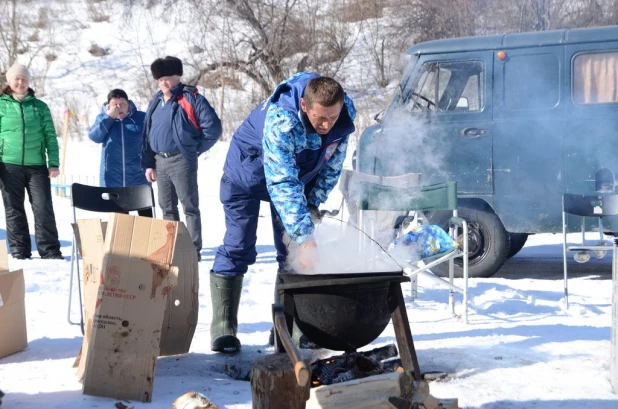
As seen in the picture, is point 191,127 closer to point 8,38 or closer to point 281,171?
point 281,171

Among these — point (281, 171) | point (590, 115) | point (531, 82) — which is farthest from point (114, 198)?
point (590, 115)

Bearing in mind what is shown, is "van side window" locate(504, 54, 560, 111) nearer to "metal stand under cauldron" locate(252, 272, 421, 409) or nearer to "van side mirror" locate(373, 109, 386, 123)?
"van side mirror" locate(373, 109, 386, 123)

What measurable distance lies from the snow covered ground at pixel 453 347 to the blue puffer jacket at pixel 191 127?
1.13 metres

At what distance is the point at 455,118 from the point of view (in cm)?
755

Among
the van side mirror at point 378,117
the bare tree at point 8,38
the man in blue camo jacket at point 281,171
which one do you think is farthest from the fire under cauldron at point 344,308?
the bare tree at point 8,38

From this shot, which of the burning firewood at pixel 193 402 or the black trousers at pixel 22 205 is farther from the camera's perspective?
the black trousers at pixel 22 205

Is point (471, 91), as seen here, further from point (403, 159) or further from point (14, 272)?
point (14, 272)

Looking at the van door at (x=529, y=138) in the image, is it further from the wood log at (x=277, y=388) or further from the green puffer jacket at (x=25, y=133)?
the wood log at (x=277, y=388)

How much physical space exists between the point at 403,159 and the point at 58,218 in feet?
19.4

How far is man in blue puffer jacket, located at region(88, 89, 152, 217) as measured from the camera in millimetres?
7668

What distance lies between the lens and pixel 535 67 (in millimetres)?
7367

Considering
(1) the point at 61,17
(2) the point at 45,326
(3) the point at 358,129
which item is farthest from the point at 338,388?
(1) the point at 61,17

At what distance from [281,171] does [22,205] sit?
4.85 m

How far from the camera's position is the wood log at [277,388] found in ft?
9.56
